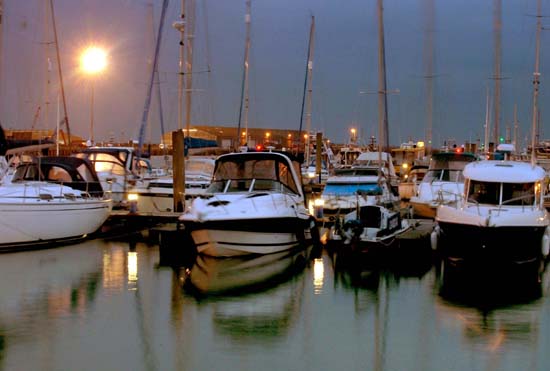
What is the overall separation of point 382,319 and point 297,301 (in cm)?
202

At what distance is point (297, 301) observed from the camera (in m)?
13.6

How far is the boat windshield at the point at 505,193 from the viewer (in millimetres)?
16625

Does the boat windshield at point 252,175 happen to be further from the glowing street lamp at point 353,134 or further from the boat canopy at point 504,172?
the glowing street lamp at point 353,134

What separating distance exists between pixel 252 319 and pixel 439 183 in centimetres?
1525

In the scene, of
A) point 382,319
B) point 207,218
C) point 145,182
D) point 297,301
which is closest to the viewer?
point 382,319

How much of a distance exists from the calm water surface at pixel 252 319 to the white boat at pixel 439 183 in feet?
26.4

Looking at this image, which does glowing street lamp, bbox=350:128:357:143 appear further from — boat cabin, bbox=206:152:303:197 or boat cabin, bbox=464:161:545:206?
boat cabin, bbox=464:161:545:206

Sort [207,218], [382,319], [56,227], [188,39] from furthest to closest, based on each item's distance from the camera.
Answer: [188,39], [56,227], [207,218], [382,319]

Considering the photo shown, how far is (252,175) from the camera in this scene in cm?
1925

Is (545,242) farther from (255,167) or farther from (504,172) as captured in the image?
(255,167)

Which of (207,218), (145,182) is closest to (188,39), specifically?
(145,182)

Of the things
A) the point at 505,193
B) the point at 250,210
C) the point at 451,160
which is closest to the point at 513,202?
the point at 505,193

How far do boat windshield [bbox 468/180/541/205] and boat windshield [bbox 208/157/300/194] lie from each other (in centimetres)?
526

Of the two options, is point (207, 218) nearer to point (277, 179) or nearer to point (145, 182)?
point (277, 179)
